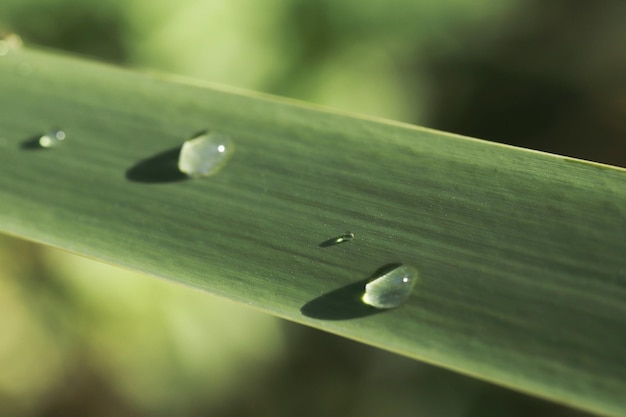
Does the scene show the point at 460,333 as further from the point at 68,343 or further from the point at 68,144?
the point at 68,343

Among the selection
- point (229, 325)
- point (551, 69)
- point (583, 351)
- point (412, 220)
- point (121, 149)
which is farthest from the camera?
point (551, 69)

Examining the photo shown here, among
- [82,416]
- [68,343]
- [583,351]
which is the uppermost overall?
[583,351]

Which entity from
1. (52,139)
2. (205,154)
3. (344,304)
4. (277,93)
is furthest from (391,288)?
(277,93)

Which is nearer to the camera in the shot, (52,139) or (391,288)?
(391,288)

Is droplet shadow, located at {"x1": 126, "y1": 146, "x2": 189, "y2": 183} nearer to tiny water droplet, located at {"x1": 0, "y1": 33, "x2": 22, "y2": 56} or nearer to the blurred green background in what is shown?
tiny water droplet, located at {"x1": 0, "y1": 33, "x2": 22, "y2": 56}

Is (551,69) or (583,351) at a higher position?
(551,69)

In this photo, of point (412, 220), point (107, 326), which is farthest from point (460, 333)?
point (107, 326)

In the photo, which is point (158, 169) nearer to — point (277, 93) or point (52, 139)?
point (52, 139)
